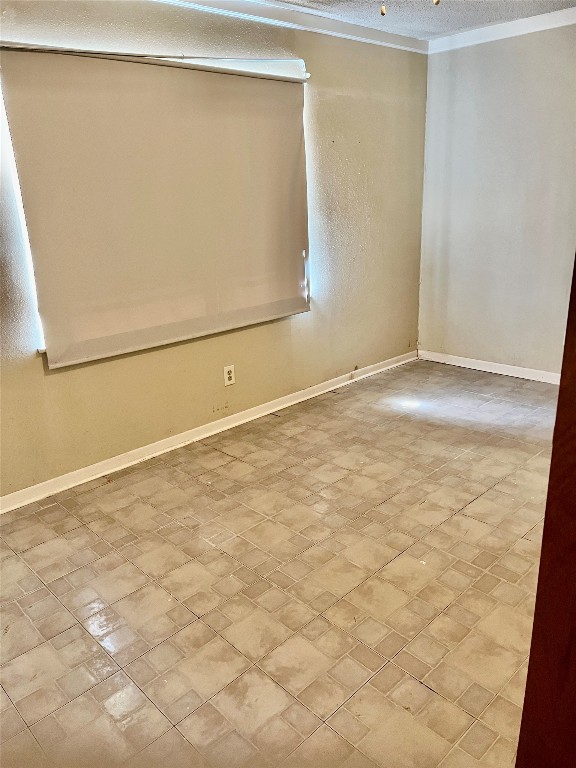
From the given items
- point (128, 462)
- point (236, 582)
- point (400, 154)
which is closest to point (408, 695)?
point (236, 582)

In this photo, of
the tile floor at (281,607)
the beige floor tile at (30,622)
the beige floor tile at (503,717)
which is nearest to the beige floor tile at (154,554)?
the tile floor at (281,607)

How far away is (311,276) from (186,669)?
106 inches

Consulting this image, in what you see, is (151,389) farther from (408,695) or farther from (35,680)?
(408,695)

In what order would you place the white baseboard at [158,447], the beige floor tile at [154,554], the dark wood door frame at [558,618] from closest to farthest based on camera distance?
the dark wood door frame at [558,618] < the beige floor tile at [154,554] < the white baseboard at [158,447]

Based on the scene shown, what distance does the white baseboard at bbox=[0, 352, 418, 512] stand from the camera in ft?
8.95

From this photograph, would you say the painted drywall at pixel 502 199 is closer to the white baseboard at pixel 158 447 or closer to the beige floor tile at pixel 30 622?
the white baseboard at pixel 158 447

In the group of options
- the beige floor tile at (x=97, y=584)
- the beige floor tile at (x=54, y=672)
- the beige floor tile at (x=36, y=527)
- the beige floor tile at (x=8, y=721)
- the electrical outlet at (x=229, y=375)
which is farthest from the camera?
the electrical outlet at (x=229, y=375)

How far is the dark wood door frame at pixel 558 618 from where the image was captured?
560 mm

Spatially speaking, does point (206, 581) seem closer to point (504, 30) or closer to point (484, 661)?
point (484, 661)

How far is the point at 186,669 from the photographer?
1727 millimetres

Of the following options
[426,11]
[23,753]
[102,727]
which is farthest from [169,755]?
[426,11]

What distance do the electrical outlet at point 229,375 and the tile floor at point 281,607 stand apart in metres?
0.40

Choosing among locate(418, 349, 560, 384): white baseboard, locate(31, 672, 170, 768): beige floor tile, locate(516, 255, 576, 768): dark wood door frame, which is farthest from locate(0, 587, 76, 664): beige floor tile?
locate(418, 349, 560, 384): white baseboard

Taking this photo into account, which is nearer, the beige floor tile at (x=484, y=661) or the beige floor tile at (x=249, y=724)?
the beige floor tile at (x=249, y=724)
